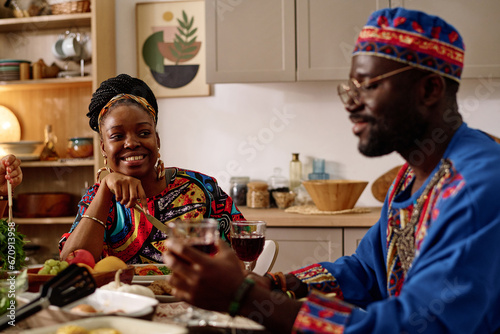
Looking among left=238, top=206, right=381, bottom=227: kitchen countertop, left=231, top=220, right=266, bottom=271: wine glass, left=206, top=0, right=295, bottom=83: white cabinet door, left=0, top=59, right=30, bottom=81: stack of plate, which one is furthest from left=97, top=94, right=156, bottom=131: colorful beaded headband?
left=0, top=59, right=30, bottom=81: stack of plate

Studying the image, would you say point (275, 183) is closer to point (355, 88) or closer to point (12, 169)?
point (12, 169)

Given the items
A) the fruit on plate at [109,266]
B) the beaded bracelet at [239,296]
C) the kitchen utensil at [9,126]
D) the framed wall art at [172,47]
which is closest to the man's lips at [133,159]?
the fruit on plate at [109,266]

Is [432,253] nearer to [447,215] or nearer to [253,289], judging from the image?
[447,215]

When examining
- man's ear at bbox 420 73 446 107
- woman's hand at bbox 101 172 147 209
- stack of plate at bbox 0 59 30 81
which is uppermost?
stack of plate at bbox 0 59 30 81

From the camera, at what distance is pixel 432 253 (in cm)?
95

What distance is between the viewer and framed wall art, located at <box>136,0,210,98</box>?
373cm

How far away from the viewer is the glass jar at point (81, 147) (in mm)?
3516

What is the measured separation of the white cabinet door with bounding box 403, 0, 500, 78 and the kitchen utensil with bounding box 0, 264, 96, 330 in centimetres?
272

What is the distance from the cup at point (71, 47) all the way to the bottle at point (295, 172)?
1628mm

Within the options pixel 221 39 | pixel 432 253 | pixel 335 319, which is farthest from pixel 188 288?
pixel 221 39

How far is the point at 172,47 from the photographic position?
148 inches

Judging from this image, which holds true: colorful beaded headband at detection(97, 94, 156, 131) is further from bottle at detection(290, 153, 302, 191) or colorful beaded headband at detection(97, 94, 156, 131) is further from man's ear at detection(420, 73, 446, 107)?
bottle at detection(290, 153, 302, 191)

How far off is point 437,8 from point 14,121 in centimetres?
298

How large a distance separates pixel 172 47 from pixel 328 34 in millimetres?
1178
